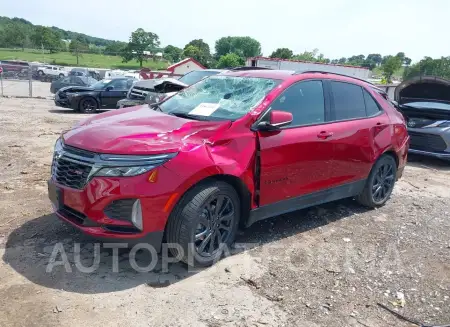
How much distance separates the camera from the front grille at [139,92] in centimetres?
1111

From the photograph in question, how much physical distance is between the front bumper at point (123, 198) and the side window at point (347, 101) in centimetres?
244

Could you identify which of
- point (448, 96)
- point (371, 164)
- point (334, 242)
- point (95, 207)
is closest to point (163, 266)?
point (95, 207)

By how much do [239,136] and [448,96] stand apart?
25.3ft

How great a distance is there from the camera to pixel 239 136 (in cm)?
369

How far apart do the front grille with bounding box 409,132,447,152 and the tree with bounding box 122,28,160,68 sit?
81.8 meters

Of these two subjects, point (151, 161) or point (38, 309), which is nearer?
point (38, 309)

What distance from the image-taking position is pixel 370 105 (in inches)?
208

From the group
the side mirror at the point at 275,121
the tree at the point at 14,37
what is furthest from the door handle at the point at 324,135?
the tree at the point at 14,37

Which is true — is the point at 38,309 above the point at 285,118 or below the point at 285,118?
below

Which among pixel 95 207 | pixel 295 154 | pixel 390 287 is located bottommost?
pixel 390 287

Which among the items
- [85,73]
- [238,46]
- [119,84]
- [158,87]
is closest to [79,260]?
[158,87]

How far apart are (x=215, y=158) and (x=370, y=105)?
2801mm

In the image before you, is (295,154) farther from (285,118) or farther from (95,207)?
(95,207)

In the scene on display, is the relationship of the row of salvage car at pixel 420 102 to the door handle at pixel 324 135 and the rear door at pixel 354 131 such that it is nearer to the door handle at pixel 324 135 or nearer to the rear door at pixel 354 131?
the rear door at pixel 354 131
